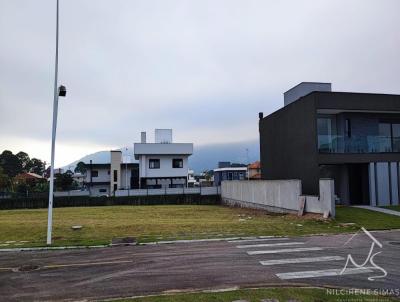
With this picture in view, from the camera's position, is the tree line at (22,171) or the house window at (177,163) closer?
the house window at (177,163)

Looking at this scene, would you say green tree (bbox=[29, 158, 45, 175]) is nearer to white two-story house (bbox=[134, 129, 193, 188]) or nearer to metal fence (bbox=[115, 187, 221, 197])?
white two-story house (bbox=[134, 129, 193, 188])

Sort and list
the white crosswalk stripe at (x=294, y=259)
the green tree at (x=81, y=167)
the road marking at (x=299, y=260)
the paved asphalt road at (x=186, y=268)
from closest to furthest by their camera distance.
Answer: the paved asphalt road at (x=186, y=268)
the white crosswalk stripe at (x=294, y=259)
the road marking at (x=299, y=260)
the green tree at (x=81, y=167)

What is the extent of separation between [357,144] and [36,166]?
12578cm

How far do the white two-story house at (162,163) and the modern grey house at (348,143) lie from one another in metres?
29.7

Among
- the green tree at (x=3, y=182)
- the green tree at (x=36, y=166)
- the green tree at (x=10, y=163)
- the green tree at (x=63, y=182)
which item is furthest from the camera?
the green tree at (x=36, y=166)

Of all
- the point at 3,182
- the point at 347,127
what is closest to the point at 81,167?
the point at 3,182

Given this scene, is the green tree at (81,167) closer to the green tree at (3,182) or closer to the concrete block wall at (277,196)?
the green tree at (3,182)

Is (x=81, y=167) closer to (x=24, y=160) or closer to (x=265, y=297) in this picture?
(x=24, y=160)

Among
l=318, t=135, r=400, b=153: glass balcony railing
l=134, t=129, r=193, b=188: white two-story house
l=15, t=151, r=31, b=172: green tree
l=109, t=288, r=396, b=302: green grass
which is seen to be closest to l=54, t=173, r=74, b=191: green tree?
l=134, t=129, r=193, b=188: white two-story house

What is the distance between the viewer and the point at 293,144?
2789 cm

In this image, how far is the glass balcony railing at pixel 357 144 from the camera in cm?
2436

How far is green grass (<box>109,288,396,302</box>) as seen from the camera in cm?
696

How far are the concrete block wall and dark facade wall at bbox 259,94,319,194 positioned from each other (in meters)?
1.66

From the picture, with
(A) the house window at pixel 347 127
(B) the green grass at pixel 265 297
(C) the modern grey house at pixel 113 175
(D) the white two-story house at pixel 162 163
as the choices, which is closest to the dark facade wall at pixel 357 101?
(A) the house window at pixel 347 127
